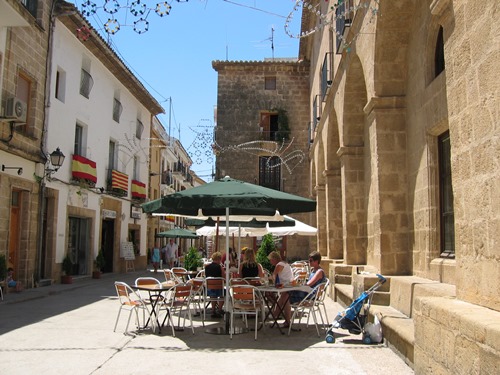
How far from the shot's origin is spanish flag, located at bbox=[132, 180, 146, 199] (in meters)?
23.0

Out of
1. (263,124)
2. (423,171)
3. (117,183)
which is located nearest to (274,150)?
(263,124)

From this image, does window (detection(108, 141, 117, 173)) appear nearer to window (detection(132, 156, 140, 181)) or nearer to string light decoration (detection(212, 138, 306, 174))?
window (detection(132, 156, 140, 181))

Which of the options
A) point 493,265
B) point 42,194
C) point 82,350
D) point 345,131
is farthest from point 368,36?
point 42,194

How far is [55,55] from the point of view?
15.1 metres

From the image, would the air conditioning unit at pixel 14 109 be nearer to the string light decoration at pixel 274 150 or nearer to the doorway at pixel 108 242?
the doorway at pixel 108 242

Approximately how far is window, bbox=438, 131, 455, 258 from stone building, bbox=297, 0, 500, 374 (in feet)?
0.05

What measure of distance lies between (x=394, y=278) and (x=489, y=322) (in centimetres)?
401

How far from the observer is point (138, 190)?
76.7 ft

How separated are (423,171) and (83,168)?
12714 millimetres

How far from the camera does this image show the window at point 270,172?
23.9 m

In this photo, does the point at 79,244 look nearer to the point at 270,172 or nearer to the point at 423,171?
the point at 270,172

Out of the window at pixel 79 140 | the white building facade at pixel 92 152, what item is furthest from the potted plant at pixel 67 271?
the window at pixel 79 140

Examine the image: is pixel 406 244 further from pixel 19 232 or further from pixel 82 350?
pixel 19 232

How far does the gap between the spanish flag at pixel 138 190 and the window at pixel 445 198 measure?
18097 mm
